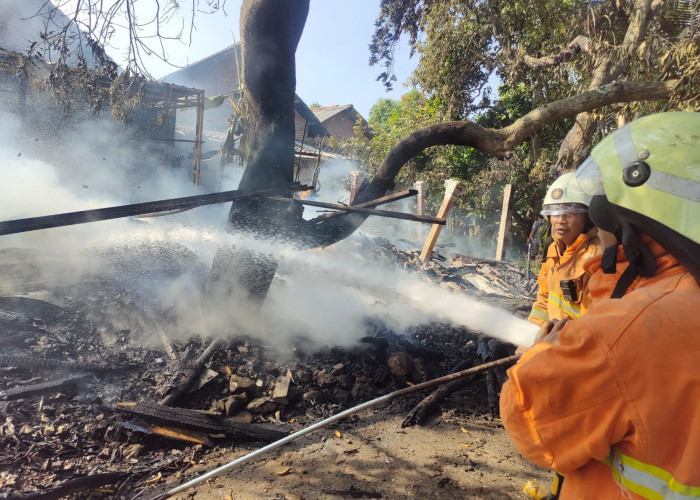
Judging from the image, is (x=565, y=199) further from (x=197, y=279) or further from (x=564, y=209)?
(x=197, y=279)

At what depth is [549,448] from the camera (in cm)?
130

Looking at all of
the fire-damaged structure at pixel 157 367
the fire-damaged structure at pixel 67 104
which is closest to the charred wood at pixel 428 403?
the fire-damaged structure at pixel 157 367

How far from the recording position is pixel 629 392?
3.64ft

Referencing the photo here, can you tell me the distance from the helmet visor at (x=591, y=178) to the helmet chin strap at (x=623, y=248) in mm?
72

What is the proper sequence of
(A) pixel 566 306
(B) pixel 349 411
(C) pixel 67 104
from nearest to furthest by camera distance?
(B) pixel 349 411
(A) pixel 566 306
(C) pixel 67 104

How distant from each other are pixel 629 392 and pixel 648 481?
294 mm

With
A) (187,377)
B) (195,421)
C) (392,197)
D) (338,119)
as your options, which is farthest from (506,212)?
(338,119)

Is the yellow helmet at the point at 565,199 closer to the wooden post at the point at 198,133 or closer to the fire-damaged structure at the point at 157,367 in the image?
the fire-damaged structure at the point at 157,367

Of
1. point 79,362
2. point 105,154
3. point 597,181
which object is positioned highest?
point 597,181

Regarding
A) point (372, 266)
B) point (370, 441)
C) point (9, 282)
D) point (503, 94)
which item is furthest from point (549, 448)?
point (503, 94)

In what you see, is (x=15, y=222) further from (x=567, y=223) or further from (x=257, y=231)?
(x=567, y=223)

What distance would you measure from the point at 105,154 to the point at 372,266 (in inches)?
419

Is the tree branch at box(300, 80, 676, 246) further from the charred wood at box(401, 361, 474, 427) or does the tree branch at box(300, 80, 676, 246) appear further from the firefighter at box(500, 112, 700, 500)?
the firefighter at box(500, 112, 700, 500)

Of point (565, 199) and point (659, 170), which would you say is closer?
point (659, 170)
